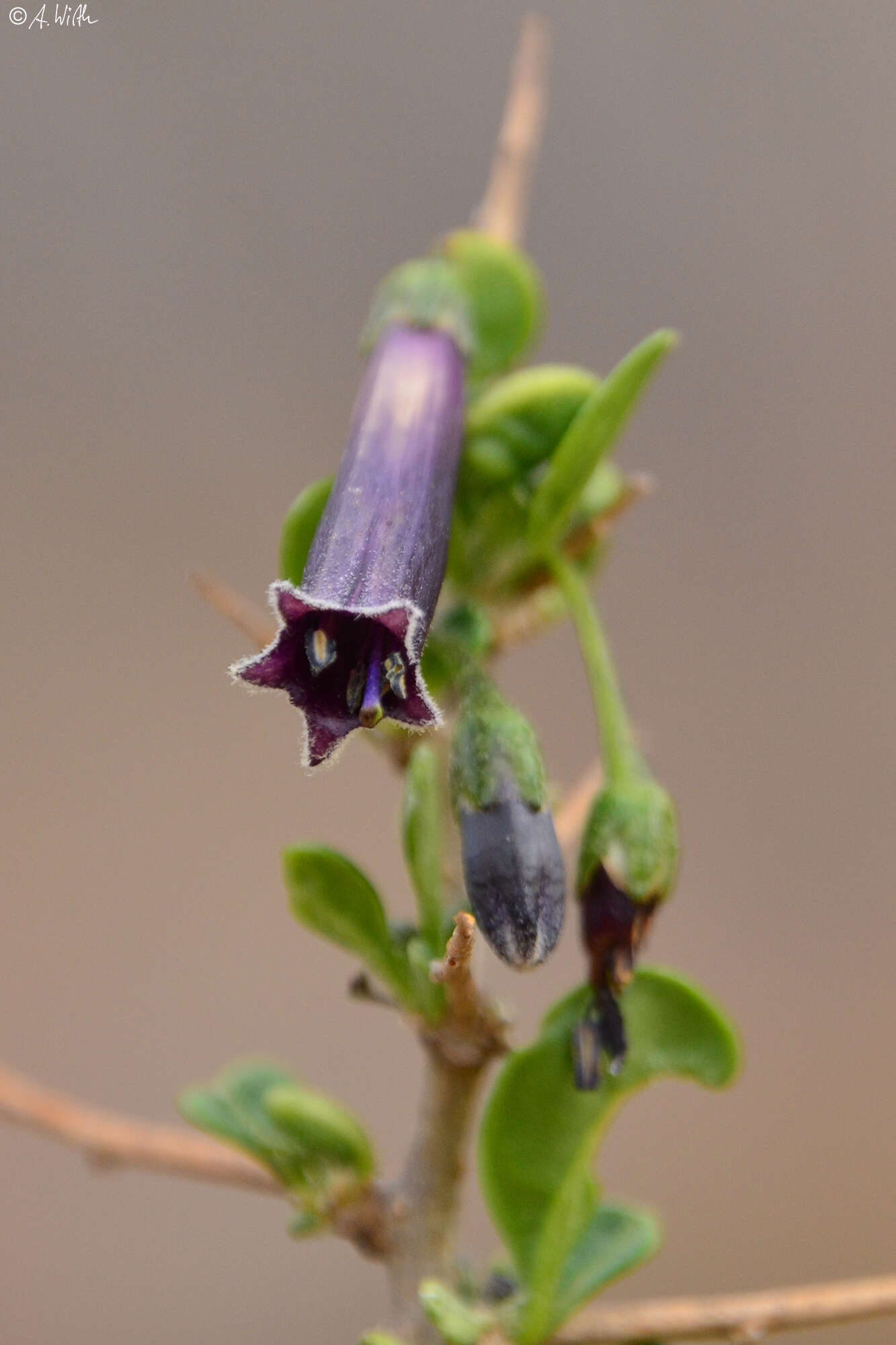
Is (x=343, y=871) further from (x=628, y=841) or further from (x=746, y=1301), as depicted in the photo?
(x=746, y=1301)

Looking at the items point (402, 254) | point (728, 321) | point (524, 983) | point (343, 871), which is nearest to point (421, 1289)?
point (343, 871)

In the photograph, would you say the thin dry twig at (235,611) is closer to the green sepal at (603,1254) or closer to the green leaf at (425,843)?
the green leaf at (425,843)

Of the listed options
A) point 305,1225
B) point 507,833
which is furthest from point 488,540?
point 305,1225

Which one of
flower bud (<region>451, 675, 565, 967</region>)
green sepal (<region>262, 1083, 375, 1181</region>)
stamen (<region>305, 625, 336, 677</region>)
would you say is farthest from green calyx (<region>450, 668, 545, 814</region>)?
green sepal (<region>262, 1083, 375, 1181</region>)

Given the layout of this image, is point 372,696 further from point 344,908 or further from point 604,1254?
point 604,1254

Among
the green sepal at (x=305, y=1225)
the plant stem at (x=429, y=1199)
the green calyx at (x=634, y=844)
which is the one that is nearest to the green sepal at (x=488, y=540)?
→ the green calyx at (x=634, y=844)
